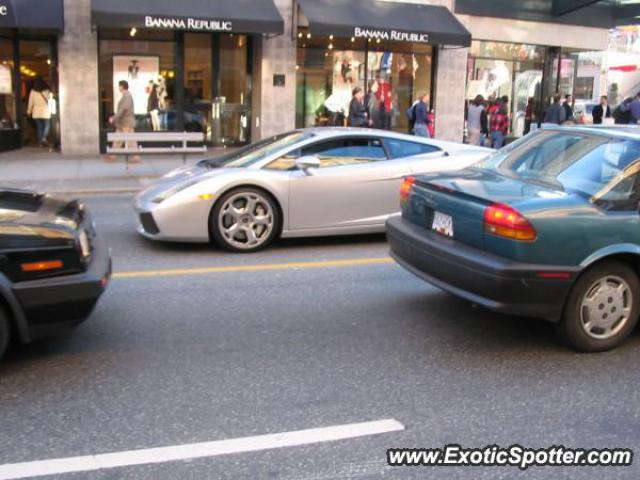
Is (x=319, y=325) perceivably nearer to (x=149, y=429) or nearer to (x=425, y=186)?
(x=425, y=186)

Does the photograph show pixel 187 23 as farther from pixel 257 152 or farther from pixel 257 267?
pixel 257 267

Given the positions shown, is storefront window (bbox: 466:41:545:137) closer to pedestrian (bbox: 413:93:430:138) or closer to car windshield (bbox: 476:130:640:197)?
pedestrian (bbox: 413:93:430:138)

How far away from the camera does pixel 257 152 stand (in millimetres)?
8273

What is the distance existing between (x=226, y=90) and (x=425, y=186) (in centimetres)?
1509

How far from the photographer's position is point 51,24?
16.2 meters

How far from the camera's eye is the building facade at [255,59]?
17219 mm

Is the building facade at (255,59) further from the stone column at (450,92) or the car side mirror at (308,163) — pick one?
the car side mirror at (308,163)

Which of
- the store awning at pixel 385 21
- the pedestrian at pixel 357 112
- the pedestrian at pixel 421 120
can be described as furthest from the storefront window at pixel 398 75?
the pedestrian at pixel 357 112

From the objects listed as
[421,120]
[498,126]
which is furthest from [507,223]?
[498,126]

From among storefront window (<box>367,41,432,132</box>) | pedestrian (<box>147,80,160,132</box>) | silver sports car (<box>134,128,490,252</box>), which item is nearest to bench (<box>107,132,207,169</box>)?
pedestrian (<box>147,80,160,132</box>)

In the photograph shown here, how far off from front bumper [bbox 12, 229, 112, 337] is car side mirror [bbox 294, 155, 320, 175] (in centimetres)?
337

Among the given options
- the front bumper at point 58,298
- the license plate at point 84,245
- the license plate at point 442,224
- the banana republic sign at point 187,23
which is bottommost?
the front bumper at point 58,298

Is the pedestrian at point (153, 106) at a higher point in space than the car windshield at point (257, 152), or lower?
higher

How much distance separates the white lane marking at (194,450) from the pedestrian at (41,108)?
53.8 ft
